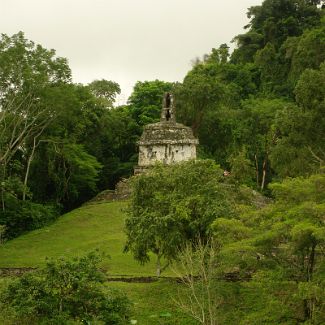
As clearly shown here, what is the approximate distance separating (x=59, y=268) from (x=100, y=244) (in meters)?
14.3

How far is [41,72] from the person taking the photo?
32.4m

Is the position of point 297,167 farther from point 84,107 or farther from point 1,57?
point 84,107

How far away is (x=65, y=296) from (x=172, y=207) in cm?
694

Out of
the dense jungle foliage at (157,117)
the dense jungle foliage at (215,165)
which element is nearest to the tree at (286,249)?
the dense jungle foliage at (215,165)

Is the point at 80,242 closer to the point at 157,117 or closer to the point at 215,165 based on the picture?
the point at 215,165

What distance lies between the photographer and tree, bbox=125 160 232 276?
23.1 meters

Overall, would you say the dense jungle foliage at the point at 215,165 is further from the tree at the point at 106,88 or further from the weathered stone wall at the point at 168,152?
the weathered stone wall at the point at 168,152

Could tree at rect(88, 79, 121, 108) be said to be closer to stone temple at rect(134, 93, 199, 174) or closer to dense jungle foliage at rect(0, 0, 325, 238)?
dense jungle foliage at rect(0, 0, 325, 238)

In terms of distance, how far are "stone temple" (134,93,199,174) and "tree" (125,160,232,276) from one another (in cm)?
1859

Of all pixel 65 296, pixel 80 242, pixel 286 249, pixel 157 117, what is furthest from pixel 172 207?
pixel 157 117

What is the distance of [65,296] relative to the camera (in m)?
17.5

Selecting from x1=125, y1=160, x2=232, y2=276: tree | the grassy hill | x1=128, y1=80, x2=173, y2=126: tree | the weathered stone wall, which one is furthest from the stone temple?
x1=125, y1=160, x2=232, y2=276: tree

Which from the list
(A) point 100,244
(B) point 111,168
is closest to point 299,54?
(B) point 111,168

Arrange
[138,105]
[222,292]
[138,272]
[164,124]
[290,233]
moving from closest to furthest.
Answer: [290,233]
[222,292]
[138,272]
[164,124]
[138,105]
